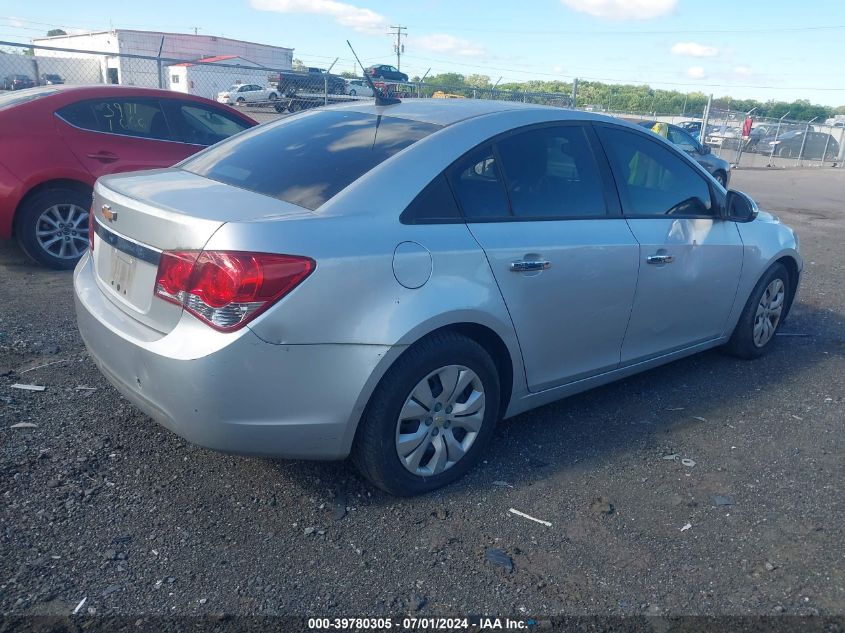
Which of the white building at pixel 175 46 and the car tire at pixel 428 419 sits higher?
the white building at pixel 175 46

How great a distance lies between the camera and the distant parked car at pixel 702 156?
54.0 feet

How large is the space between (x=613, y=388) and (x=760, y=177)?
2116cm

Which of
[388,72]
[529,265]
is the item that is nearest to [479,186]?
[529,265]

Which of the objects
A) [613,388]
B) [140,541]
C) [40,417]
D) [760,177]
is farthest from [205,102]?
[760,177]

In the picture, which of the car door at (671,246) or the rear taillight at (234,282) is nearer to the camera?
the rear taillight at (234,282)

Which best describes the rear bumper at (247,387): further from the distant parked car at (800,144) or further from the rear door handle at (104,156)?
the distant parked car at (800,144)

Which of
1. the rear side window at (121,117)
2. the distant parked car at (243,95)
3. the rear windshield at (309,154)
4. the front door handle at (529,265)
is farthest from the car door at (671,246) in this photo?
the distant parked car at (243,95)

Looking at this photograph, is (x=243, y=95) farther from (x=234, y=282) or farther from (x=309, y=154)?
(x=234, y=282)

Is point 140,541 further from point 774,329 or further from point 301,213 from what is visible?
point 774,329

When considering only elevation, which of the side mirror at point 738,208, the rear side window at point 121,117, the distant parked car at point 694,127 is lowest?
the distant parked car at point 694,127

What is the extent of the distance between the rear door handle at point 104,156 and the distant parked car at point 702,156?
1202 centimetres

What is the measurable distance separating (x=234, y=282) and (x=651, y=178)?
2.73 m

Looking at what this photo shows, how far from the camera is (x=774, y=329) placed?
5438mm

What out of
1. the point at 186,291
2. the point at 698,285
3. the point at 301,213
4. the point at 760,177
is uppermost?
the point at 301,213
